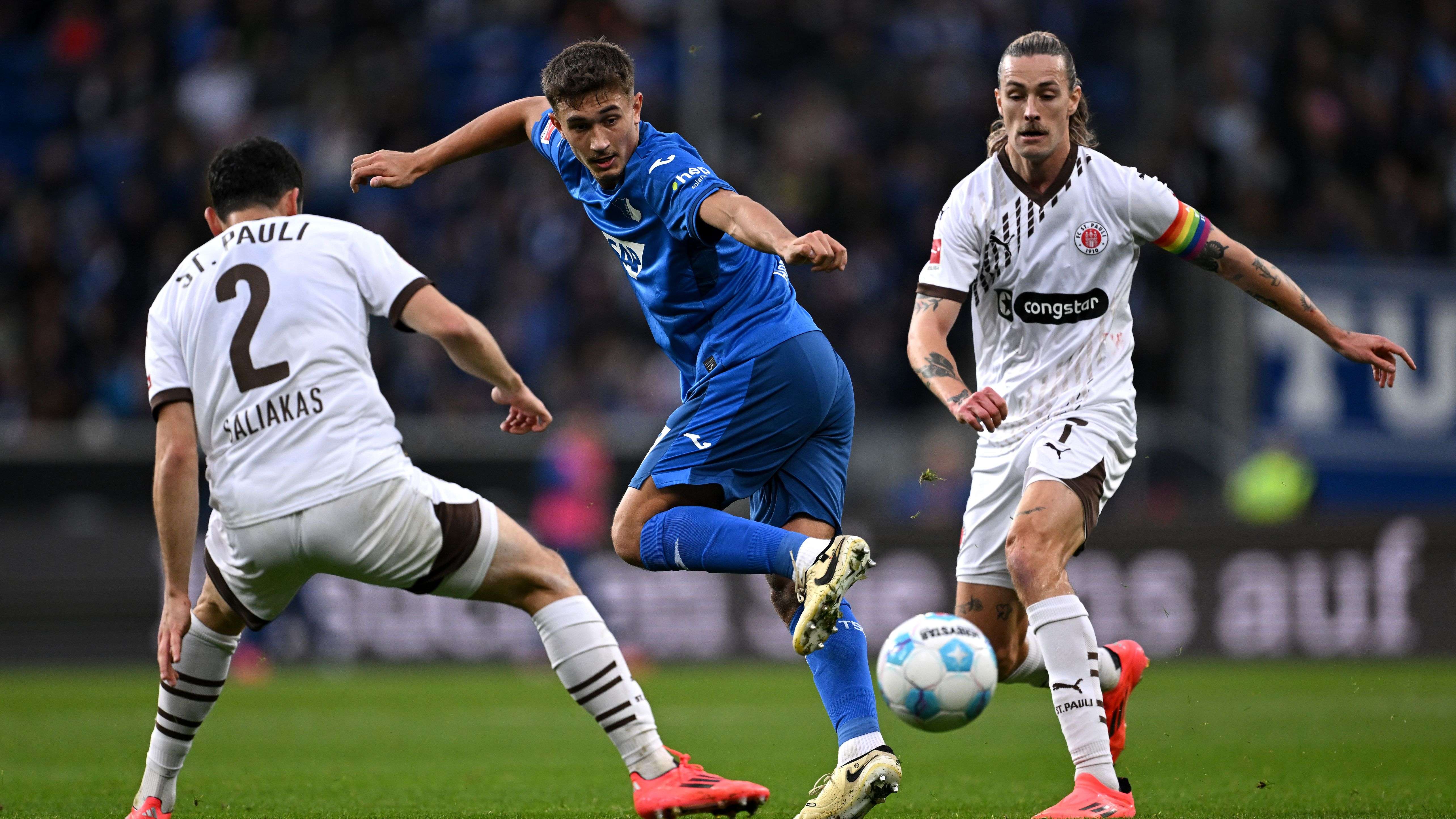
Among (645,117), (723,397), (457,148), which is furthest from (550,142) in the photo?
(645,117)

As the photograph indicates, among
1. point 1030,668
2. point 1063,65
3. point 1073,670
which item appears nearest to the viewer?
point 1073,670

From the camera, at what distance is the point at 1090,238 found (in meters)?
5.57

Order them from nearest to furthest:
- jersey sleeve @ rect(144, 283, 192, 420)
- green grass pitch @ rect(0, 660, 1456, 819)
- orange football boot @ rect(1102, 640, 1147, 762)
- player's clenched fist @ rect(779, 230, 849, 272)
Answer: player's clenched fist @ rect(779, 230, 849, 272)
jersey sleeve @ rect(144, 283, 192, 420)
orange football boot @ rect(1102, 640, 1147, 762)
green grass pitch @ rect(0, 660, 1456, 819)

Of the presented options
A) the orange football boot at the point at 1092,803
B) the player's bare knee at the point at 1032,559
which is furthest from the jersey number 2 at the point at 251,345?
the orange football boot at the point at 1092,803

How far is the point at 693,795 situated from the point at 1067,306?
222cm

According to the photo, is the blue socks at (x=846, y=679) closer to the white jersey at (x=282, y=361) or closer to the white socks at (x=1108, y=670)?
the white socks at (x=1108, y=670)

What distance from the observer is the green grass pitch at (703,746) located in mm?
6062

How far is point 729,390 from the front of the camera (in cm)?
540

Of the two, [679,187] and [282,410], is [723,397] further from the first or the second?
[282,410]

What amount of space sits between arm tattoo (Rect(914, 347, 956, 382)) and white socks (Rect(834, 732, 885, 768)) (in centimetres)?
120

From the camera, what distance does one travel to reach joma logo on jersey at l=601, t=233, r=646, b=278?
5.45 meters

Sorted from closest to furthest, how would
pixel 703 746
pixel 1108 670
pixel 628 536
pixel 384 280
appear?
pixel 384 280 → pixel 628 536 → pixel 1108 670 → pixel 703 746

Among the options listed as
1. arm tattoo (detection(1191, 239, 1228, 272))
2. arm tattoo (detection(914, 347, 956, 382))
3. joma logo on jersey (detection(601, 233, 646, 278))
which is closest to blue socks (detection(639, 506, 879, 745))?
arm tattoo (detection(914, 347, 956, 382))

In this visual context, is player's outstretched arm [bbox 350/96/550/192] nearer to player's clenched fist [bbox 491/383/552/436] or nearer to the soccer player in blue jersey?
the soccer player in blue jersey
